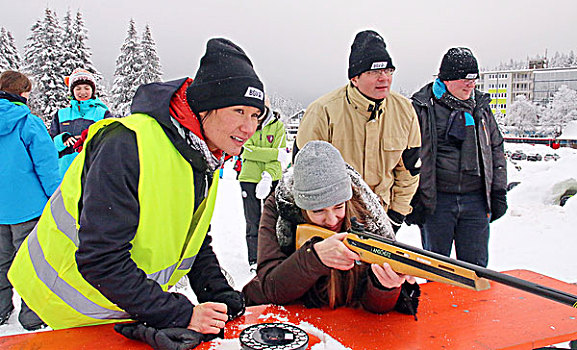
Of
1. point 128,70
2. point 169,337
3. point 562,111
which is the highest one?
point 128,70

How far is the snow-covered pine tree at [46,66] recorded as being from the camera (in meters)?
25.6

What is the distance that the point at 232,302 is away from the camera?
1877 mm

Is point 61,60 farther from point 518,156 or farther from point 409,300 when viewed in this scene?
point 518,156

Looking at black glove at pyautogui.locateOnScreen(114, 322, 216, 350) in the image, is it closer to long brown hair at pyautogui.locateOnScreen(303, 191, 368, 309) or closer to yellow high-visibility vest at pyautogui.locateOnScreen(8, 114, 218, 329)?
yellow high-visibility vest at pyautogui.locateOnScreen(8, 114, 218, 329)

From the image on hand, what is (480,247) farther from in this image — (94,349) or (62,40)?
(62,40)

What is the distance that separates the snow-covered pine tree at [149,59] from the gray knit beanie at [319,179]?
28.8 meters

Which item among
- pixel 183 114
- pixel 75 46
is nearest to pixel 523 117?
pixel 75 46

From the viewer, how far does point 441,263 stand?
163 centimetres

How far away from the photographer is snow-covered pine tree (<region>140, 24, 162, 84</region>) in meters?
28.8

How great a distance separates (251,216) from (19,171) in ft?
9.11

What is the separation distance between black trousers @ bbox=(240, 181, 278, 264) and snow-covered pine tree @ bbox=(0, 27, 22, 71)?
28.8 meters

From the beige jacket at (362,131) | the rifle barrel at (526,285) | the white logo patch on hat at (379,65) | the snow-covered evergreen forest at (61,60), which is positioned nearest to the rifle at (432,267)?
the rifle barrel at (526,285)

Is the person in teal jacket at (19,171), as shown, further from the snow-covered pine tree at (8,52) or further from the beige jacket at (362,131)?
the snow-covered pine tree at (8,52)

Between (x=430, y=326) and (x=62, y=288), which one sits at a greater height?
(x=62, y=288)
